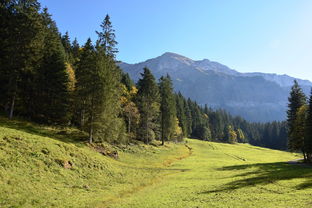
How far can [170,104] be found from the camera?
2721 inches

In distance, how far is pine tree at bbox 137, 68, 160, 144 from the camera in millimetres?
60031

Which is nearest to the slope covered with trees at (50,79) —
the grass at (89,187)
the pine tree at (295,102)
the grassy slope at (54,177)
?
the grassy slope at (54,177)

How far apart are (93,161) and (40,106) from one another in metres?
20.4

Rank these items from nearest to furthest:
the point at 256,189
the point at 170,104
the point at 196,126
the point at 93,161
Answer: the point at 256,189 → the point at 93,161 → the point at 170,104 → the point at 196,126

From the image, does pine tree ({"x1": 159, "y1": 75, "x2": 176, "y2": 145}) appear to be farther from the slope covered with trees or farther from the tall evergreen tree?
the tall evergreen tree

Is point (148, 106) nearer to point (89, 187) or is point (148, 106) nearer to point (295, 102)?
point (295, 102)

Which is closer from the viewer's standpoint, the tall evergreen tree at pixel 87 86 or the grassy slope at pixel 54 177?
the grassy slope at pixel 54 177

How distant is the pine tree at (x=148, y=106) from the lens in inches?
2363

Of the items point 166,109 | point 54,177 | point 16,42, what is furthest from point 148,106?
point 54,177

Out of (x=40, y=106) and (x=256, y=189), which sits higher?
(x=40, y=106)

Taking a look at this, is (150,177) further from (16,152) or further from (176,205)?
(16,152)

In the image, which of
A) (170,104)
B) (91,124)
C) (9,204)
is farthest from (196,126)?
(9,204)

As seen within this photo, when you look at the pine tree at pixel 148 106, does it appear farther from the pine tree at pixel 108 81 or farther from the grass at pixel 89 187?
the grass at pixel 89 187

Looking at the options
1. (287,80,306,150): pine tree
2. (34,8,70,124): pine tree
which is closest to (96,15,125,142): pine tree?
(34,8,70,124): pine tree
